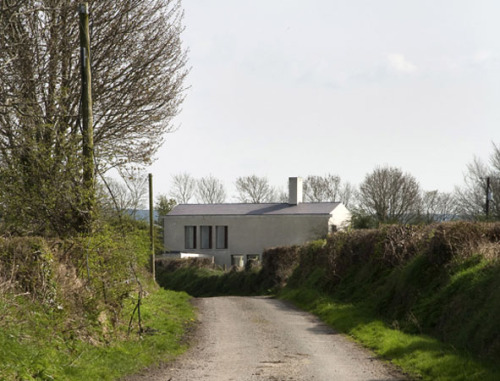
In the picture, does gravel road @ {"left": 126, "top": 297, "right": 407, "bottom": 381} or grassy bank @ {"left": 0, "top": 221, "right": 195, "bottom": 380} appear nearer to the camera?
grassy bank @ {"left": 0, "top": 221, "right": 195, "bottom": 380}

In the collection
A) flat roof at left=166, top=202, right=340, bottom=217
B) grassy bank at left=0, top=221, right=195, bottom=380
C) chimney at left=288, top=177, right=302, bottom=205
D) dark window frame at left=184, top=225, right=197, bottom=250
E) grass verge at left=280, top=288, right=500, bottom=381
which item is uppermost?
chimney at left=288, top=177, right=302, bottom=205

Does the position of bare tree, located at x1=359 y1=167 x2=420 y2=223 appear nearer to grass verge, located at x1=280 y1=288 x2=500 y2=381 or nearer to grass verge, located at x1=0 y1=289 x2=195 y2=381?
grass verge, located at x1=280 y1=288 x2=500 y2=381

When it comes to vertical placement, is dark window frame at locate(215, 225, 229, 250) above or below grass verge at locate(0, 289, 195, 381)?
above

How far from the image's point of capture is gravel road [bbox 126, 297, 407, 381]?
39.8ft

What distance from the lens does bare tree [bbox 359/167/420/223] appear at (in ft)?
230

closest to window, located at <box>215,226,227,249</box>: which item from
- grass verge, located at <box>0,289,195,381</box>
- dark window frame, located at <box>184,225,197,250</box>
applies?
dark window frame, located at <box>184,225,197,250</box>

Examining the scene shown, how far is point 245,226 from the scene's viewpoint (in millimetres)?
60062

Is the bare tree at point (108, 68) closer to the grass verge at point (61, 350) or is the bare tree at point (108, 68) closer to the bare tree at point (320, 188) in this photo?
the grass verge at point (61, 350)

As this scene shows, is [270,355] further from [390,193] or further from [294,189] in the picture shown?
[390,193]

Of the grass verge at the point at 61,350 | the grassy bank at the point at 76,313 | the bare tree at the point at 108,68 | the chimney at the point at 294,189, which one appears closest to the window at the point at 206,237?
the chimney at the point at 294,189

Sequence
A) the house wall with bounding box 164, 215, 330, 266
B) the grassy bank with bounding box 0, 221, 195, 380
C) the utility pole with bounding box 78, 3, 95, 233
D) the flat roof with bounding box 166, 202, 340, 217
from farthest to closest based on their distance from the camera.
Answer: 1. the flat roof with bounding box 166, 202, 340, 217
2. the house wall with bounding box 164, 215, 330, 266
3. the utility pole with bounding box 78, 3, 95, 233
4. the grassy bank with bounding box 0, 221, 195, 380

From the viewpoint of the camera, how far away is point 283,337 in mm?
17297

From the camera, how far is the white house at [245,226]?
5825 centimetres

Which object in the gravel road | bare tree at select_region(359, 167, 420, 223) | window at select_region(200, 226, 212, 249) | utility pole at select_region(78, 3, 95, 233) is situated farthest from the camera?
bare tree at select_region(359, 167, 420, 223)
